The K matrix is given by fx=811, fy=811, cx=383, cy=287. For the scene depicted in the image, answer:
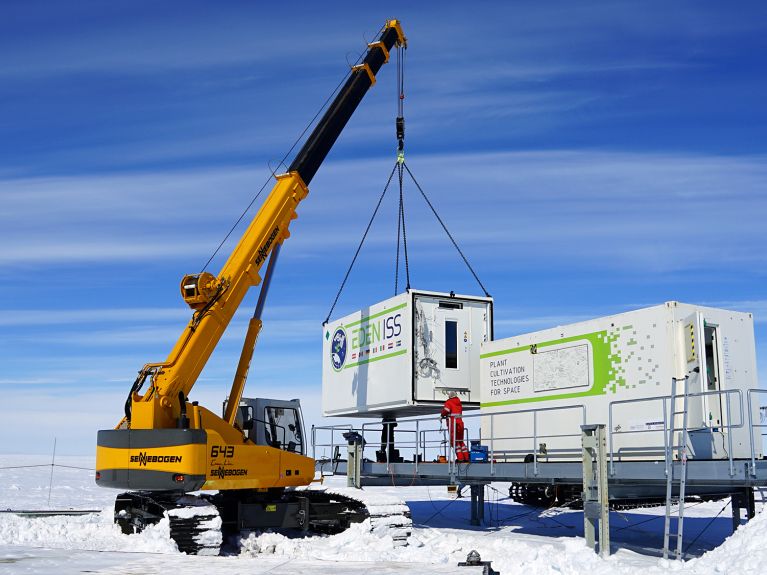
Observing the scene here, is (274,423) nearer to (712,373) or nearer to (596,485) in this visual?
(596,485)

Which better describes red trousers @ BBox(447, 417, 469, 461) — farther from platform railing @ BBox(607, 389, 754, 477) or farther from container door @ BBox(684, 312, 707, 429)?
container door @ BBox(684, 312, 707, 429)

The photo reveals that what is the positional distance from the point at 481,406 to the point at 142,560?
8.47m

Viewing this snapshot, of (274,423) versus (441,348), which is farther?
(441,348)

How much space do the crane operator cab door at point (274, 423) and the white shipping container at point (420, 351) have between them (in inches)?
99.1

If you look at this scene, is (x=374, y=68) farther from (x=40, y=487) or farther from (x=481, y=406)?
(x=40, y=487)

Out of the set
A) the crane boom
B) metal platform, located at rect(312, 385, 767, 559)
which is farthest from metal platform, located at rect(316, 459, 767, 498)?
the crane boom

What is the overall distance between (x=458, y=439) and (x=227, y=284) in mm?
5906

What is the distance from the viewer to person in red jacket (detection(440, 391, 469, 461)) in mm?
17281

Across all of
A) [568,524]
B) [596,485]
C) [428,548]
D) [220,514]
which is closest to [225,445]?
[220,514]

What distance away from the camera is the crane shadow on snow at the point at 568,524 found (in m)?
16.4

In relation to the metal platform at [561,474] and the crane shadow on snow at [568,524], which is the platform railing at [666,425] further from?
the crane shadow on snow at [568,524]

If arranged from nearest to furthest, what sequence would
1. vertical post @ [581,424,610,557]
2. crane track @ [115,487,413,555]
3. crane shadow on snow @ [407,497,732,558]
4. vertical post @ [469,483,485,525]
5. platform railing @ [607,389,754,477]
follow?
1. platform railing @ [607,389,754,477]
2. vertical post @ [581,424,610,557]
3. crane track @ [115,487,413,555]
4. crane shadow on snow @ [407,497,732,558]
5. vertical post @ [469,483,485,525]

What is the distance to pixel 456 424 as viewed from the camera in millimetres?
17719

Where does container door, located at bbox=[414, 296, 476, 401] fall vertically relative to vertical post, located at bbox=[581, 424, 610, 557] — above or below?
above
